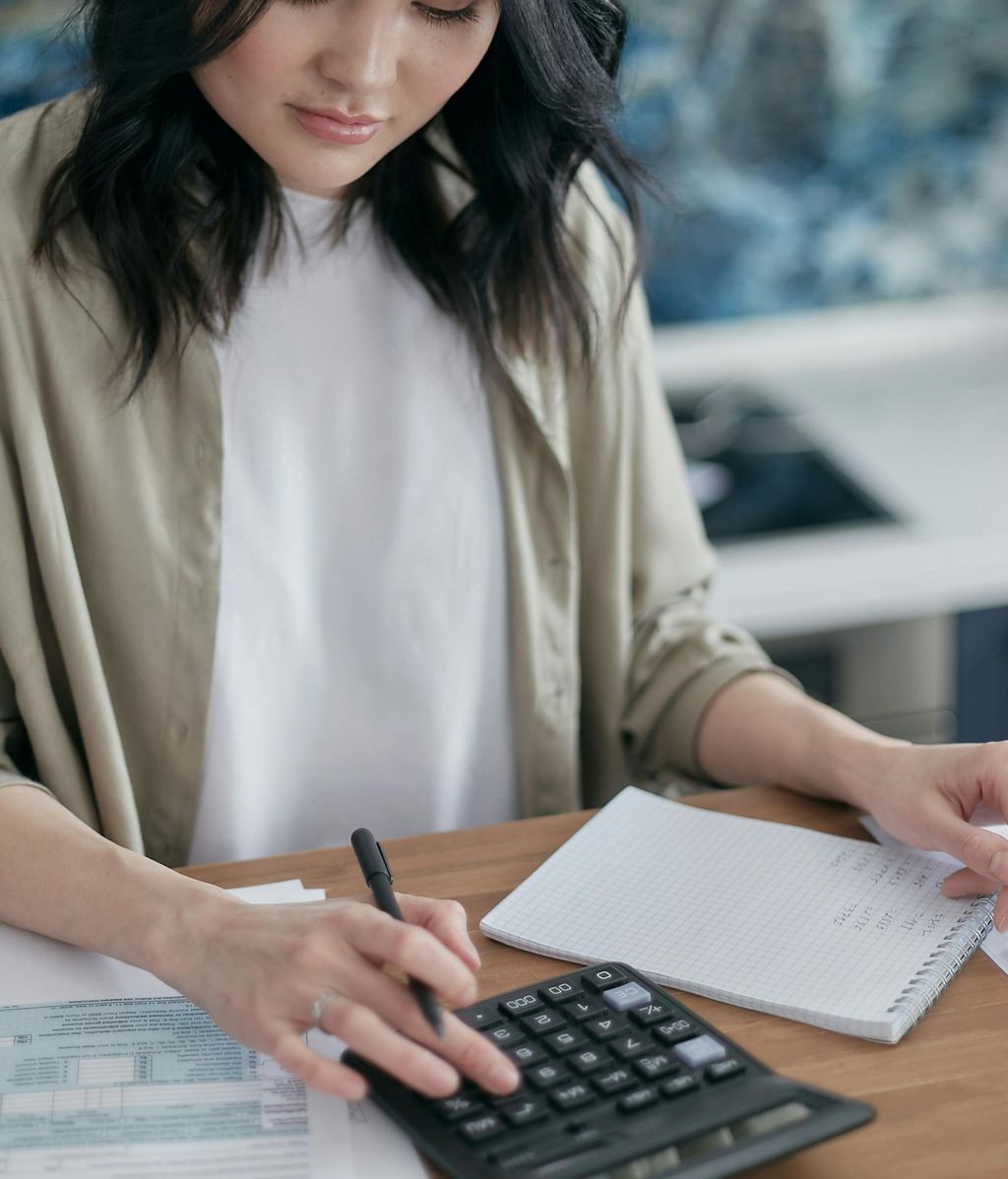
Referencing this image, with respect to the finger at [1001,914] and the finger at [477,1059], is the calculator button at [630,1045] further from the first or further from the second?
the finger at [1001,914]

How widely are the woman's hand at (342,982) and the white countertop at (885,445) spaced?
0.95m

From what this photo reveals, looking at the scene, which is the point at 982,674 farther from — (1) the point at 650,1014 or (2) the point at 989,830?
(1) the point at 650,1014

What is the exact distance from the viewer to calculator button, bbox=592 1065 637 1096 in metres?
0.66

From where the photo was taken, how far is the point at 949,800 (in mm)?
899

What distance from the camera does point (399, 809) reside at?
1206mm

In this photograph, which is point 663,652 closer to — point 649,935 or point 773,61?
point 649,935

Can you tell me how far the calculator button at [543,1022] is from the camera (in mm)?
707

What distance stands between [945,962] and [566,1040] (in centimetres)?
22

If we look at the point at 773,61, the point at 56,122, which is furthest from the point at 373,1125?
the point at 773,61

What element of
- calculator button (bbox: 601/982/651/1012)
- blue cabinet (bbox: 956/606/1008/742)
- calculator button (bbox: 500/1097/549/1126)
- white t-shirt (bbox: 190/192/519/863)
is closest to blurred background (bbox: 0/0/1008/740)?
blue cabinet (bbox: 956/606/1008/742)

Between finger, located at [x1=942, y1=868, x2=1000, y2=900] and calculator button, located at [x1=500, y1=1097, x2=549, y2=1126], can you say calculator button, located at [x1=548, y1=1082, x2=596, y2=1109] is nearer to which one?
calculator button, located at [x1=500, y1=1097, x2=549, y2=1126]

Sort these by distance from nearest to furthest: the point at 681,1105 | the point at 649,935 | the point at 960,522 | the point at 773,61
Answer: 1. the point at 681,1105
2. the point at 649,935
3. the point at 960,522
4. the point at 773,61

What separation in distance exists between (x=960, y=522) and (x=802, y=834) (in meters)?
0.89

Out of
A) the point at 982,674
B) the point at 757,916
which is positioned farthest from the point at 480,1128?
the point at 982,674
